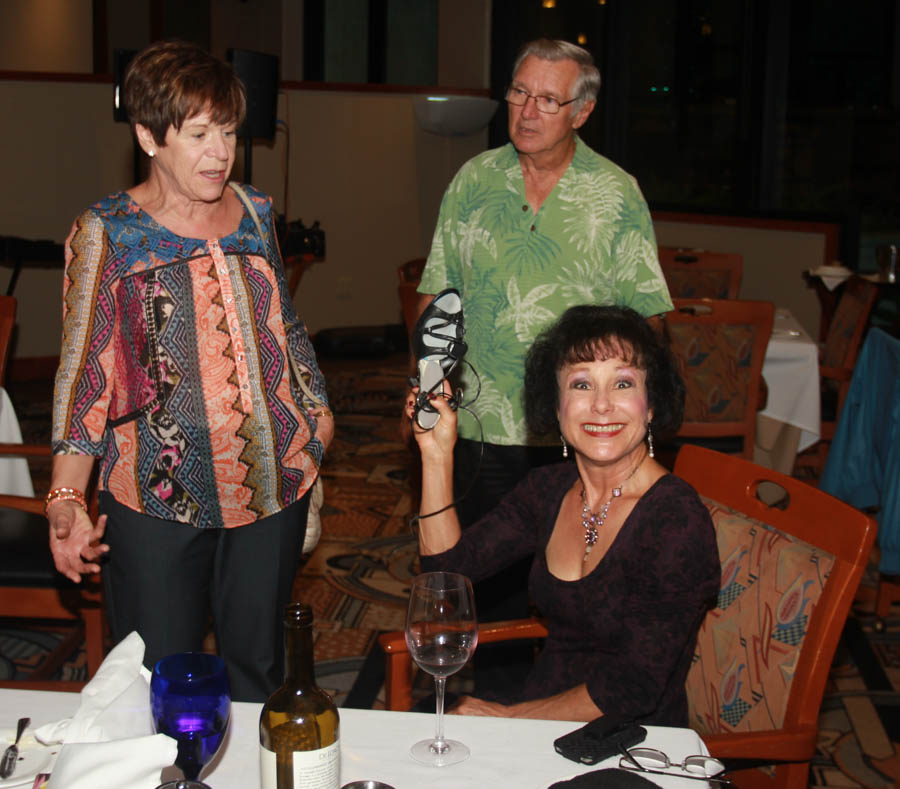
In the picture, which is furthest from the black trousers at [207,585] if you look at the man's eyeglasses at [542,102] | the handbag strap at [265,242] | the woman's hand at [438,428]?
the man's eyeglasses at [542,102]

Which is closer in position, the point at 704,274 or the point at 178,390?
the point at 178,390

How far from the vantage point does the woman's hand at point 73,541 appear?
5.57 feet

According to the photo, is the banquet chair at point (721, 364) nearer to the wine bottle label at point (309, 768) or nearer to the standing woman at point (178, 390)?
the standing woman at point (178, 390)

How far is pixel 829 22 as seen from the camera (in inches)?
260

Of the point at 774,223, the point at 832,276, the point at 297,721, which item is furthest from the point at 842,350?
the point at 297,721

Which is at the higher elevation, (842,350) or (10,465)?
(842,350)

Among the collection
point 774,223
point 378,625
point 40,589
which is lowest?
point 378,625

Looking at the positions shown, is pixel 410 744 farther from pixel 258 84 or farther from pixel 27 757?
pixel 258 84

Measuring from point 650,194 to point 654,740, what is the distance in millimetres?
6776

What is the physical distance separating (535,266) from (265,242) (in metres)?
0.61

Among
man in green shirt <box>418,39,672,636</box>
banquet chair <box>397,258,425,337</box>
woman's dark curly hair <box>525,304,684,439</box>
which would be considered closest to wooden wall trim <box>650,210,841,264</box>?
banquet chair <box>397,258,425,337</box>

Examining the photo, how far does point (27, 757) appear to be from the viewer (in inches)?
47.6

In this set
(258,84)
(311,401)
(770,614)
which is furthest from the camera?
(258,84)

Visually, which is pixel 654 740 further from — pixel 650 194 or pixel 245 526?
pixel 650 194
